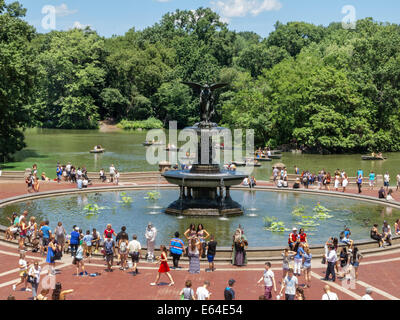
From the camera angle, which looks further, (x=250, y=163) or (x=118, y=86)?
(x=118, y=86)

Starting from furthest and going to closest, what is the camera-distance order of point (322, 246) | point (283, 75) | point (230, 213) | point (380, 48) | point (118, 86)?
point (118, 86) < point (283, 75) < point (380, 48) < point (230, 213) < point (322, 246)

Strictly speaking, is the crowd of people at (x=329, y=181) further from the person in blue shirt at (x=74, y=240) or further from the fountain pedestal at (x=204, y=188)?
the person in blue shirt at (x=74, y=240)

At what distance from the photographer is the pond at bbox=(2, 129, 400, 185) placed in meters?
56.8

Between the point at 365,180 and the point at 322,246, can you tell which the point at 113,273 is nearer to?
the point at 322,246

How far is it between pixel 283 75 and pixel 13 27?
138 feet

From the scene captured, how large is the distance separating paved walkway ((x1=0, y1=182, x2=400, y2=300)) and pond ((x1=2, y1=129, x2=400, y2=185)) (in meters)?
29.0

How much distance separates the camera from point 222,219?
101ft

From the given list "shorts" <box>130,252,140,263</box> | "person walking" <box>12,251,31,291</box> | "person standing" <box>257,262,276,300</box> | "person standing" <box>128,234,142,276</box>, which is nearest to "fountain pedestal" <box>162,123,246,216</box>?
"person standing" <box>128,234,142,276</box>

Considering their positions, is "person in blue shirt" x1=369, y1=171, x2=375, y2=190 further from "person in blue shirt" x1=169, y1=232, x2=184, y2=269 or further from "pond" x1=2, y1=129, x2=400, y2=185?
"person in blue shirt" x1=169, y1=232, x2=184, y2=269

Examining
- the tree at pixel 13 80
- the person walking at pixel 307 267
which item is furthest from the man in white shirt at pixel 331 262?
the tree at pixel 13 80

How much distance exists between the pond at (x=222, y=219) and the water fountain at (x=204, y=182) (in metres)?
0.86

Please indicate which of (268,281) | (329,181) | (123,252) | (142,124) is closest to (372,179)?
(329,181)

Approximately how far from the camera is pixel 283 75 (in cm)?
8469

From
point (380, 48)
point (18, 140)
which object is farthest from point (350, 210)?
point (380, 48)
